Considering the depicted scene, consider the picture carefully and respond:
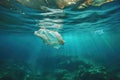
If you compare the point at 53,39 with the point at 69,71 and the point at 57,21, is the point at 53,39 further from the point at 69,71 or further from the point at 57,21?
the point at 69,71

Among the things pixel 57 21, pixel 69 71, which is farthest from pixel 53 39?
pixel 69 71

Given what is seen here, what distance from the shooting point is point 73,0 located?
1157 centimetres

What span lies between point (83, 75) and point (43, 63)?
15.6 m

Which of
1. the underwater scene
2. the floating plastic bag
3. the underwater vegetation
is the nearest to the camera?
the floating plastic bag

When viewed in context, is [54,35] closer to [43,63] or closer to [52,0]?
[52,0]

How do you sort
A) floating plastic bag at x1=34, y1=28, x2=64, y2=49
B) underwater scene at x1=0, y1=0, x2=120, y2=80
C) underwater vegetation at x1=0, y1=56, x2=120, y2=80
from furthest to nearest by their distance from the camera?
underwater vegetation at x1=0, y1=56, x2=120, y2=80
underwater scene at x1=0, y1=0, x2=120, y2=80
floating plastic bag at x1=34, y1=28, x2=64, y2=49

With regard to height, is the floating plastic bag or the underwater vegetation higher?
the underwater vegetation

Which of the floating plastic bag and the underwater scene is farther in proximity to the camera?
the underwater scene

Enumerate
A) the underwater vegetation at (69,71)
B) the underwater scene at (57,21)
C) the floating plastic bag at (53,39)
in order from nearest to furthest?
the floating plastic bag at (53,39) < the underwater scene at (57,21) < the underwater vegetation at (69,71)

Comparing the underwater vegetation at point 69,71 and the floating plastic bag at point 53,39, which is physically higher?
the underwater vegetation at point 69,71

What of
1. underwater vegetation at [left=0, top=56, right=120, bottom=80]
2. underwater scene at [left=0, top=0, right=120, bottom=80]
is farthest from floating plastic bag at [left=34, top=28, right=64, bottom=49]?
underwater vegetation at [left=0, top=56, right=120, bottom=80]

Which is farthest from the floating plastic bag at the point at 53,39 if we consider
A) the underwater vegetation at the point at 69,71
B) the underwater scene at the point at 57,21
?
the underwater vegetation at the point at 69,71

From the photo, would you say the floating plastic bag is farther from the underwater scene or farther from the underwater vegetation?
the underwater vegetation

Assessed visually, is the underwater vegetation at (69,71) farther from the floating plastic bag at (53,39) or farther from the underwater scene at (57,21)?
the floating plastic bag at (53,39)
